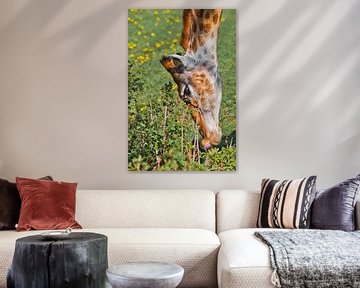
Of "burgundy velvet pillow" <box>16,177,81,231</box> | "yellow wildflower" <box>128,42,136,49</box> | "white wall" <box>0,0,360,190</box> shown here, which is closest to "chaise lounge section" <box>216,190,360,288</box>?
"white wall" <box>0,0,360,190</box>

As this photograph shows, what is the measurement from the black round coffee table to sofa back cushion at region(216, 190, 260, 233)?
5.06 ft

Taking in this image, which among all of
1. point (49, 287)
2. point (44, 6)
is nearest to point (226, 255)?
point (49, 287)

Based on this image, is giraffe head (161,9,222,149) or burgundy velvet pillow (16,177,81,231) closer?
burgundy velvet pillow (16,177,81,231)

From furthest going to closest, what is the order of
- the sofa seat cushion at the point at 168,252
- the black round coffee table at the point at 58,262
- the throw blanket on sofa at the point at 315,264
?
the sofa seat cushion at the point at 168,252 < the throw blanket on sofa at the point at 315,264 < the black round coffee table at the point at 58,262

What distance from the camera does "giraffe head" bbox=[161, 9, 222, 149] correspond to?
15.5ft

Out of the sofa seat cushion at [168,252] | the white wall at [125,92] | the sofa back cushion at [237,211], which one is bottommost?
the sofa seat cushion at [168,252]

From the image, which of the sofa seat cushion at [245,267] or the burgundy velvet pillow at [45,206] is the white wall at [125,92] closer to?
the burgundy velvet pillow at [45,206]

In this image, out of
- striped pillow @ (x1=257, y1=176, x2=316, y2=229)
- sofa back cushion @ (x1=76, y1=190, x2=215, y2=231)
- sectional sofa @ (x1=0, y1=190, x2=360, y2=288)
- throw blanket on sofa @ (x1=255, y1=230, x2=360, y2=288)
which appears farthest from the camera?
sofa back cushion @ (x1=76, y1=190, x2=215, y2=231)

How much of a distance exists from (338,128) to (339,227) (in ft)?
3.40

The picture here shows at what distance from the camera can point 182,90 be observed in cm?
472

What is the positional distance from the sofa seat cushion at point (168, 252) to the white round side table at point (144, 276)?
0.76 m

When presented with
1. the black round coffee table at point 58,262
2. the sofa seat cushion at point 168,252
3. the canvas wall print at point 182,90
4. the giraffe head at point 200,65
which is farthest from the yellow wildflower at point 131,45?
the black round coffee table at point 58,262

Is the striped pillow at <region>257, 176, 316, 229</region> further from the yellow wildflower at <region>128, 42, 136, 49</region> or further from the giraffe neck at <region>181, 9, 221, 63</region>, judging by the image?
the yellow wildflower at <region>128, 42, 136, 49</region>

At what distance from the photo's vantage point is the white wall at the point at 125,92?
15.5 ft
